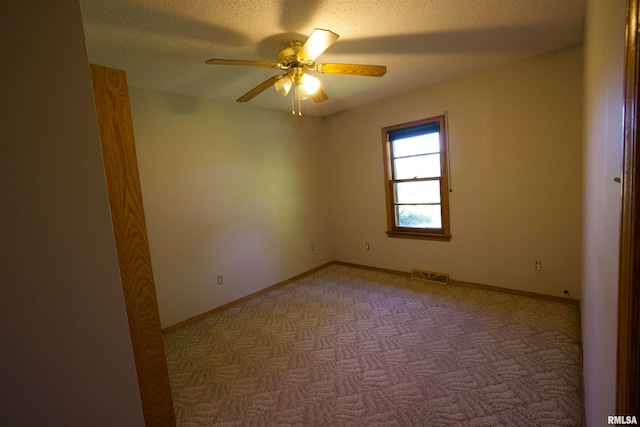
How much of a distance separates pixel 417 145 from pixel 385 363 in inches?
115

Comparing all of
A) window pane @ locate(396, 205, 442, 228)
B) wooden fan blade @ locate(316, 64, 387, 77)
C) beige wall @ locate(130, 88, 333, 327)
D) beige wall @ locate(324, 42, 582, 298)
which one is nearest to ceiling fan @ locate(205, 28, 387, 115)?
wooden fan blade @ locate(316, 64, 387, 77)

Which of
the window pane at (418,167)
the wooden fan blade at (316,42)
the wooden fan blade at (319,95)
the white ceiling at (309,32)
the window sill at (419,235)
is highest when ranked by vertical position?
the white ceiling at (309,32)

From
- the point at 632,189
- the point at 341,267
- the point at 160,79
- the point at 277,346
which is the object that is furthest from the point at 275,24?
the point at 341,267

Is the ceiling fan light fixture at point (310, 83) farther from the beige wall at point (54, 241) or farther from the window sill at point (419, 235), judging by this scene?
the window sill at point (419, 235)

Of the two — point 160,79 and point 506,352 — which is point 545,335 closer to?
point 506,352

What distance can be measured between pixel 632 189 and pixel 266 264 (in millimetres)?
4004

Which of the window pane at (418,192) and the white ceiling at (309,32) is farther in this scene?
the window pane at (418,192)

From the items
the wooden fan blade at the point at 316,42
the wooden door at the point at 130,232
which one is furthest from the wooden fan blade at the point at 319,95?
the wooden door at the point at 130,232

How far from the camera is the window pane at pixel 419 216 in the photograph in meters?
3.95

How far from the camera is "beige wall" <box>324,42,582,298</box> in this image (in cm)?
290

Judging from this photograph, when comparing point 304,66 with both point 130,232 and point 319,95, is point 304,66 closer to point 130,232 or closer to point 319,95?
point 319,95

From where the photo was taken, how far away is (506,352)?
2.30m

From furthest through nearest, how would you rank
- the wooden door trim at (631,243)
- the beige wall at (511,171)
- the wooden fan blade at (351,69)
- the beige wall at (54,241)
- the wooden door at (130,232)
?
the beige wall at (511,171), the wooden fan blade at (351,69), the wooden door at (130,232), the beige wall at (54,241), the wooden door trim at (631,243)

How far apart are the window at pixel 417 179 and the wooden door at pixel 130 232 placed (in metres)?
3.46
